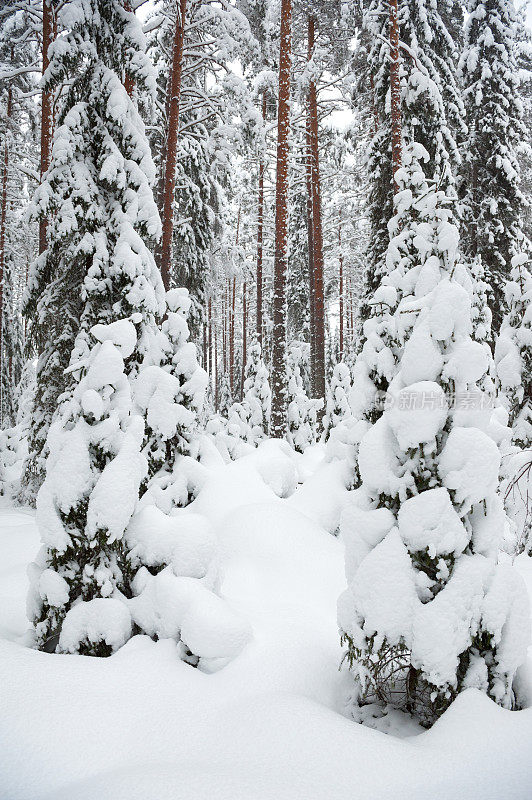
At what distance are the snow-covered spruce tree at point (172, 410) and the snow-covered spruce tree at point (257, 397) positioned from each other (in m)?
8.72

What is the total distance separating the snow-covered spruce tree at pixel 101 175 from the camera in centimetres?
647

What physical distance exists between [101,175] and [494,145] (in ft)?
39.6

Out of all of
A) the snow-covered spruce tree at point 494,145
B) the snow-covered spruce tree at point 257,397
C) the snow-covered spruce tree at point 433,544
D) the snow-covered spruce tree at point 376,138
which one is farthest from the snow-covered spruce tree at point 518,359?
the snow-covered spruce tree at point 257,397

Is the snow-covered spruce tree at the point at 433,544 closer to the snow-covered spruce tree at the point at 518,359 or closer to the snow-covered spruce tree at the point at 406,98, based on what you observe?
the snow-covered spruce tree at the point at 518,359

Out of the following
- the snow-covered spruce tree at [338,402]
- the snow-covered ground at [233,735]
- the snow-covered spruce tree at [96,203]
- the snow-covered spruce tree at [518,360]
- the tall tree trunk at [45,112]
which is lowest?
the snow-covered ground at [233,735]

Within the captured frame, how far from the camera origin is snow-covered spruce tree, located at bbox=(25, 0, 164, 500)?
647 cm

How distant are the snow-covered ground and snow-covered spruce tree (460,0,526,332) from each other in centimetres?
1287

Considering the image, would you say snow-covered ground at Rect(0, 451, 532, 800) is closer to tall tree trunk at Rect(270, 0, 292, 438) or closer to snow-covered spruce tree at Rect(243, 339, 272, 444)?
tall tree trunk at Rect(270, 0, 292, 438)

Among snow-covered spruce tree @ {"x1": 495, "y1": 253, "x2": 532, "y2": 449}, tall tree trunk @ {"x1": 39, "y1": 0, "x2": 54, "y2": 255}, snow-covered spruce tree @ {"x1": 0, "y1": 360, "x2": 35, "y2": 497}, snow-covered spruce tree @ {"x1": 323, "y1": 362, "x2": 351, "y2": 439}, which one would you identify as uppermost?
tall tree trunk @ {"x1": 39, "y1": 0, "x2": 54, "y2": 255}

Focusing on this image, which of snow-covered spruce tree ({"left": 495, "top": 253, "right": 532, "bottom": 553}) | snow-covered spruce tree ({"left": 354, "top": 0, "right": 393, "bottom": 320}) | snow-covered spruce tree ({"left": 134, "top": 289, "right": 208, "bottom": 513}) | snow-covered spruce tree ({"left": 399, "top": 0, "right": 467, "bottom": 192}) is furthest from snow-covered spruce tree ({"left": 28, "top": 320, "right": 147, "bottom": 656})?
snow-covered spruce tree ({"left": 399, "top": 0, "right": 467, "bottom": 192})

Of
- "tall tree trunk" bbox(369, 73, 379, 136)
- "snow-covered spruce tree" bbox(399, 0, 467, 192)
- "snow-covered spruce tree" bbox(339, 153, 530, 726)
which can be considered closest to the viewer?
"snow-covered spruce tree" bbox(339, 153, 530, 726)

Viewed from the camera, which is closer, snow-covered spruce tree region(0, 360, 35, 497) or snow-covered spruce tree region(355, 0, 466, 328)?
snow-covered spruce tree region(0, 360, 35, 497)

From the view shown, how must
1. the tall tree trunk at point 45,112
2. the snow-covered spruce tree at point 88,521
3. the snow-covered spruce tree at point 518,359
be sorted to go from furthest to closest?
the tall tree trunk at point 45,112 → the snow-covered spruce tree at point 518,359 → the snow-covered spruce tree at point 88,521

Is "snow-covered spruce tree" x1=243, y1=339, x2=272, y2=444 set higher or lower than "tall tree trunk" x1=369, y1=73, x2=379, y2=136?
lower
